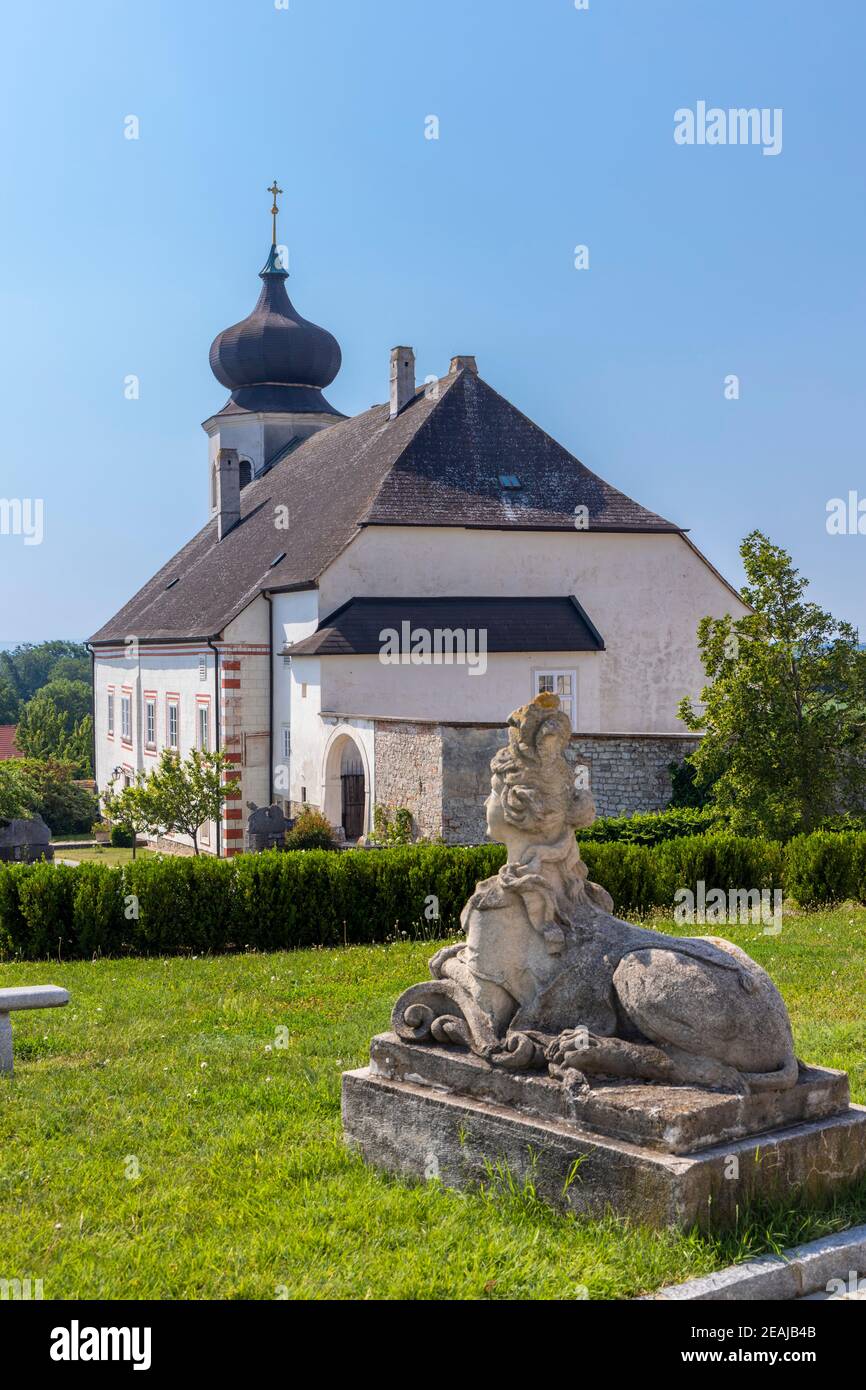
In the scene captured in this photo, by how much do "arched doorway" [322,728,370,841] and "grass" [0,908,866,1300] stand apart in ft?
57.5

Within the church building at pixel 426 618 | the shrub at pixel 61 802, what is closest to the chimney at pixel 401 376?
the church building at pixel 426 618

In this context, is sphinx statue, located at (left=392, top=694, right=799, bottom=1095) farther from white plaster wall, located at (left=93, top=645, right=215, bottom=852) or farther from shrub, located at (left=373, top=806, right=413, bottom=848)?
white plaster wall, located at (left=93, top=645, right=215, bottom=852)

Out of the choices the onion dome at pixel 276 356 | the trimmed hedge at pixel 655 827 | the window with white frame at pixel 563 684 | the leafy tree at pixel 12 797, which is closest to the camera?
the trimmed hedge at pixel 655 827

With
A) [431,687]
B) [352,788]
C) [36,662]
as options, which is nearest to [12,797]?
[352,788]

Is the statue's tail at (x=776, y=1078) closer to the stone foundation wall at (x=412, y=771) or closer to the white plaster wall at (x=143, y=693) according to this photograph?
the stone foundation wall at (x=412, y=771)

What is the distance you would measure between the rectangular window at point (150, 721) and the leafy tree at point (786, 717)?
77.0ft

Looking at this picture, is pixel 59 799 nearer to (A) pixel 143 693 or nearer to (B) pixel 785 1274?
(A) pixel 143 693

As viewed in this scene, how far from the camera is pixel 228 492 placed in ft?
130

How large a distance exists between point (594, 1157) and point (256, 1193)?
61.2 inches

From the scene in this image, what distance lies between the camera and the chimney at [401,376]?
3381 cm

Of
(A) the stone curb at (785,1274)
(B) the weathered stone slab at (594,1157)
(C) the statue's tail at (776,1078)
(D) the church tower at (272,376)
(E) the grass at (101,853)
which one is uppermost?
(D) the church tower at (272,376)

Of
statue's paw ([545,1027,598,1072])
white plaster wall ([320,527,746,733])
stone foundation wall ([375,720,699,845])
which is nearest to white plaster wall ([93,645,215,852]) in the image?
white plaster wall ([320,527,746,733])
